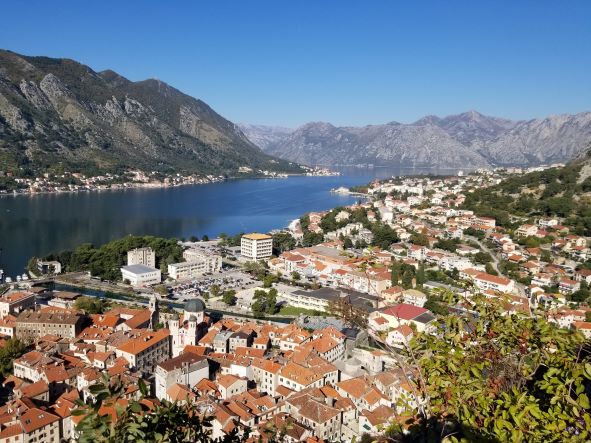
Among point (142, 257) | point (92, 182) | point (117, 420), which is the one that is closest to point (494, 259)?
point (142, 257)

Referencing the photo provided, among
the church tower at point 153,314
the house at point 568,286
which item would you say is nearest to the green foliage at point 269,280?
the church tower at point 153,314

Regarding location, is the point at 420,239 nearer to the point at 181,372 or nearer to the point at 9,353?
the point at 181,372

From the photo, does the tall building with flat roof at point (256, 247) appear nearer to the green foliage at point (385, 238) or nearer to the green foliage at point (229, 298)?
the green foliage at point (385, 238)

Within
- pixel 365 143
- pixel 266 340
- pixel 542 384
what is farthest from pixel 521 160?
pixel 542 384

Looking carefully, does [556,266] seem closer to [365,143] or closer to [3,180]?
[3,180]

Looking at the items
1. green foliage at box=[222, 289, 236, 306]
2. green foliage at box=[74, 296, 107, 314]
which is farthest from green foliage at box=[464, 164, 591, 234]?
green foliage at box=[74, 296, 107, 314]

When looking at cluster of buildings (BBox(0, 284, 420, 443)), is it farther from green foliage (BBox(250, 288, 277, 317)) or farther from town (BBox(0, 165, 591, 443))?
green foliage (BBox(250, 288, 277, 317))
